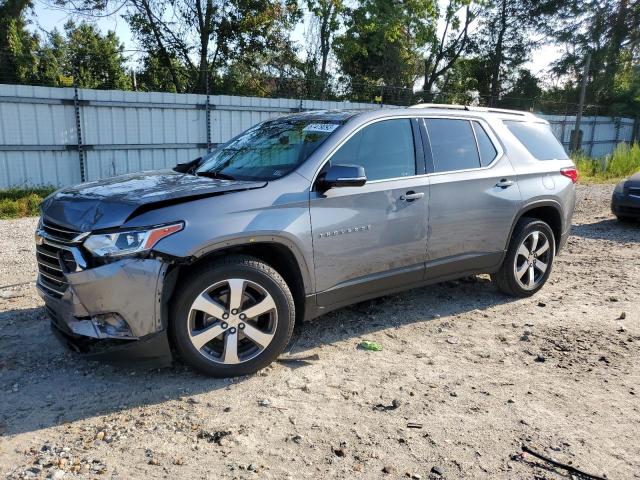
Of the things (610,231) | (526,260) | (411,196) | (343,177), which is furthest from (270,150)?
(610,231)

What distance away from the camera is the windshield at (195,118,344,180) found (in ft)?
13.2

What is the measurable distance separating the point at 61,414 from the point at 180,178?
1.78 meters

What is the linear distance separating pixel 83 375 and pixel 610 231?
8374 millimetres

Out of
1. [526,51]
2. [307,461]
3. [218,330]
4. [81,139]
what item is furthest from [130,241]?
[526,51]

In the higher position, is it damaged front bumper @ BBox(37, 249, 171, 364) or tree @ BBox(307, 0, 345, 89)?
tree @ BBox(307, 0, 345, 89)

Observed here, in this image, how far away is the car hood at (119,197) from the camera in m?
3.25

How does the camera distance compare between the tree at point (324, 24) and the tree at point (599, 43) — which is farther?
the tree at point (599, 43)

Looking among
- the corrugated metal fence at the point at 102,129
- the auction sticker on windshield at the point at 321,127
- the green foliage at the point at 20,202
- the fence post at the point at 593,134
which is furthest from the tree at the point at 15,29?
the fence post at the point at 593,134

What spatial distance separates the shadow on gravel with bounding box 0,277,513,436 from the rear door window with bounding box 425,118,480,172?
1.37 m

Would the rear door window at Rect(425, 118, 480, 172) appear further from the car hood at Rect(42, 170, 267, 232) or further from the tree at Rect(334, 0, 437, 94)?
the tree at Rect(334, 0, 437, 94)

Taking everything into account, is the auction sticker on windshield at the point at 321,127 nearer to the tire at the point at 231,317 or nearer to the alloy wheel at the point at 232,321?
the tire at the point at 231,317

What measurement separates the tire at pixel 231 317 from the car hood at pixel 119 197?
47 centimetres

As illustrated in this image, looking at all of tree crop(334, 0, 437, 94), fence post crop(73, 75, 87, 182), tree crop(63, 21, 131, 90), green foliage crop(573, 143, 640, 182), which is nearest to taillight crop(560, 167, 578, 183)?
fence post crop(73, 75, 87, 182)

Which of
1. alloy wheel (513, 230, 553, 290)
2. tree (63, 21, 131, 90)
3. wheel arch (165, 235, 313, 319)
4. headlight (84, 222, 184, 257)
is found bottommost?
alloy wheel (513, 230, 553, 290)
